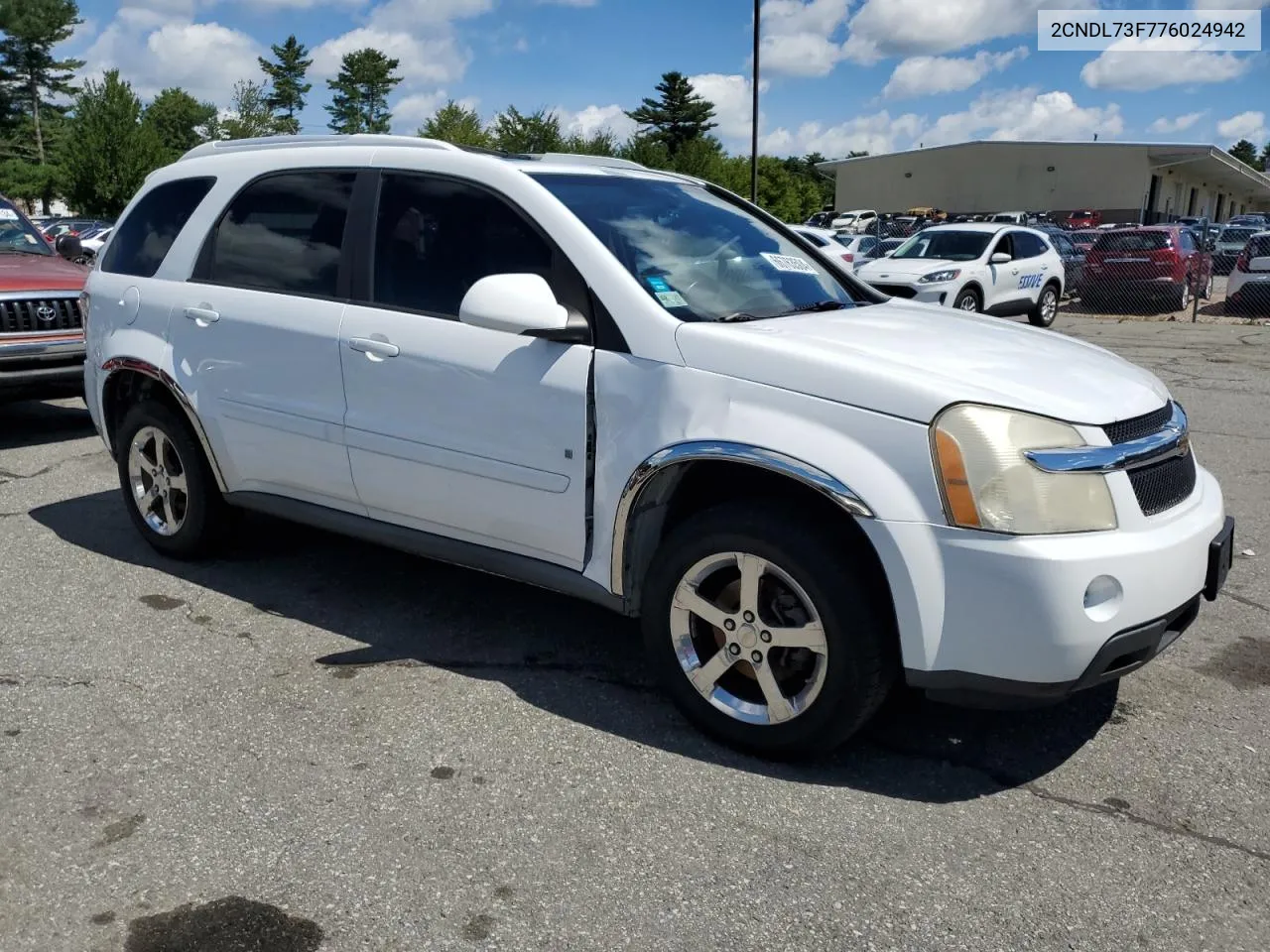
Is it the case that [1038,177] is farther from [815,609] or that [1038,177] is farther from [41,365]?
[815,609]

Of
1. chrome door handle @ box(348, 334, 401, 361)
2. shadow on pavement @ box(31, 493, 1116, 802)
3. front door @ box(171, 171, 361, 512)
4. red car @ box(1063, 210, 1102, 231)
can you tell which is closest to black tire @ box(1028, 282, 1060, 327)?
shadow on pavement @ box(31, 493, 1116, 802)

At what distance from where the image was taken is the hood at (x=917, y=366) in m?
3.02

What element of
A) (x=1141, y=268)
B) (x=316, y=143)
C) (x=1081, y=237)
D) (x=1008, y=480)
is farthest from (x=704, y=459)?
(x=1081, y=237)

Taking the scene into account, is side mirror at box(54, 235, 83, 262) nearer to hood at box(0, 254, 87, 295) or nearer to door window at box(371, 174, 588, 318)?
hood at box(0, 254, 87, 295)

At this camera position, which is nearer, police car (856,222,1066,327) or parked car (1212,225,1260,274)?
police car (856,222,1066,327)

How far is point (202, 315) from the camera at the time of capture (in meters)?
4.64

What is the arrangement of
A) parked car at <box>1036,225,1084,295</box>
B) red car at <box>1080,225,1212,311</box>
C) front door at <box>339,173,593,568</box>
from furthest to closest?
parked car at <box>1036,225,1084,295</box> < red car at <box>1080,225,1212,311</box> < front door at <box>339,173,593,568</box>

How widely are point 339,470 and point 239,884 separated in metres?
1.80

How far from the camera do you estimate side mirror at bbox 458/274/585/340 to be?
3.45 meters

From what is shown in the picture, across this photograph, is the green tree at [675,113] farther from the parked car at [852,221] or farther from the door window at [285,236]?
the door window at [285,236]

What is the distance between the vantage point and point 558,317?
3.47m

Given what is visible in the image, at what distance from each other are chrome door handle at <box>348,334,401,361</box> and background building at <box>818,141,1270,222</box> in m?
61.3

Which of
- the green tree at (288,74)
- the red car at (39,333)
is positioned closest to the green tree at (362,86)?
the green tree at (288,74)

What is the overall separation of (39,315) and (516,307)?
18.7 ft
